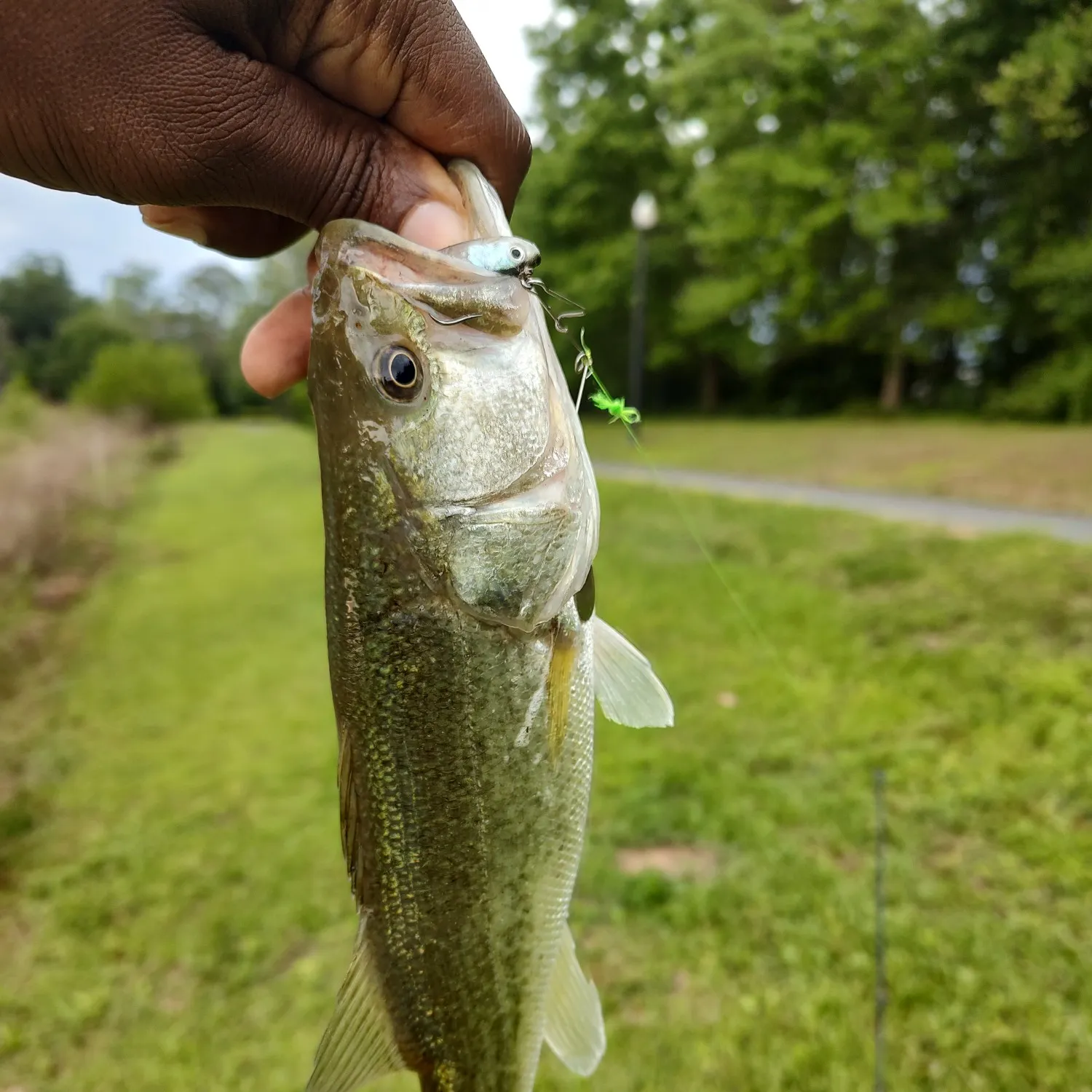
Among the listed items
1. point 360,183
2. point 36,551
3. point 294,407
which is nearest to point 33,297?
point 36,551

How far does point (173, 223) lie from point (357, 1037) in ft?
6.29

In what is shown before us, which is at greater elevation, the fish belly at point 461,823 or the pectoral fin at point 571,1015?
the fish belly at point 461,823

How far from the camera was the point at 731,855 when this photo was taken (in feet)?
14.8

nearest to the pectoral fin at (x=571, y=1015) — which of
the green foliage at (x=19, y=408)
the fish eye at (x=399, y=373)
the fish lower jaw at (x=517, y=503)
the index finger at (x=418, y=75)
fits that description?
the fish lower jaw at (x=517, y=503)

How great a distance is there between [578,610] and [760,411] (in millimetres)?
29503

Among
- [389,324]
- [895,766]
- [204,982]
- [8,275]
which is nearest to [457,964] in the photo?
[389,324]

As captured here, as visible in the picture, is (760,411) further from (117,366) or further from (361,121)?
(361,121)

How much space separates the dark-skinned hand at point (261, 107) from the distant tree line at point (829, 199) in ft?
60.5

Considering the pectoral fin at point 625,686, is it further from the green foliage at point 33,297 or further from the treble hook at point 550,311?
the green foliage at point 33,297

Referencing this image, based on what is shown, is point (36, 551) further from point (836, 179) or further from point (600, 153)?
point (836, 179)

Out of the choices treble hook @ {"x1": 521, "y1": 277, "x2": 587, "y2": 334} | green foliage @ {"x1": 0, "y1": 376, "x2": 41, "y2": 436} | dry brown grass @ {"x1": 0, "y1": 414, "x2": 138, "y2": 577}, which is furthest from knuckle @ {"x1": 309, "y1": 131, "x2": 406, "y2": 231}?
green foliage @ {"x1": 0, "y1": 376, "x2": 41, "y2": 436}

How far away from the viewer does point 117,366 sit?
105 ft

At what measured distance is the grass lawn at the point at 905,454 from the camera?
10219mm

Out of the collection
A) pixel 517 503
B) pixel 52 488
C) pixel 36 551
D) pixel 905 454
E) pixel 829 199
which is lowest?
pixel 36 551
